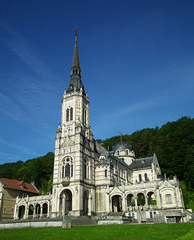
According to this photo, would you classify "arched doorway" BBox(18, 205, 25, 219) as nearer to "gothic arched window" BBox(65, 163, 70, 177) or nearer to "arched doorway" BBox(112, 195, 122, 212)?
"gothic arched window" BBox(65, 163, 70, 177)

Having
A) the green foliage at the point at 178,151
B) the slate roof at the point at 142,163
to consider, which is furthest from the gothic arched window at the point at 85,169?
the slate roof at the point at 142,163

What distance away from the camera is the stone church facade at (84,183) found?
128ft

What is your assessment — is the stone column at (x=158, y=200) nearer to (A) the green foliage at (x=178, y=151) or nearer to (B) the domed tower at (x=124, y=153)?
(A) the green foliage at (x=178, y=151)

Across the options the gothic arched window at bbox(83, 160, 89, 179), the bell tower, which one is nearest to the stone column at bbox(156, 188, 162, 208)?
the bell tower

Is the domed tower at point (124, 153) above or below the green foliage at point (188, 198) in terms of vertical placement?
above

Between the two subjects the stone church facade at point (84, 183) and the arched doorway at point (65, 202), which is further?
the arched doorway at point (65, 202)

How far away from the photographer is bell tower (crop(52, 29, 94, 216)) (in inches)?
1603

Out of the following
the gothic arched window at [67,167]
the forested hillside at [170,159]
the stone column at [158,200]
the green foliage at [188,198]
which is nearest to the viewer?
the stone column at [158,200]

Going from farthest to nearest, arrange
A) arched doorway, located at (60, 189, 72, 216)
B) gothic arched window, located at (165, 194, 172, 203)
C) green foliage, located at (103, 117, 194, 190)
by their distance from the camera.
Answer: green foliage, located at (103, 117, 194, 190), arched doorway, located at (60, 189, 72, 216), gothic arched window, located at (165, 194, 172, 203)

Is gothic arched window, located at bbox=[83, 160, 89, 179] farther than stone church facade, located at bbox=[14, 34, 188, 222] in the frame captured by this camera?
Yes

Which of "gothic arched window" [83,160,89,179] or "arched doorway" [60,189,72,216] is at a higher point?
"gothic arched window" [83,160,89,179]

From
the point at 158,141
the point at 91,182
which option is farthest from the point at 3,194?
the point at 158,141

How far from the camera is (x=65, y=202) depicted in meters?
43.5

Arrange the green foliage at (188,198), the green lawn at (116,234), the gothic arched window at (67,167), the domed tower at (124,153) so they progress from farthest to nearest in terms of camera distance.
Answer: the domed tower at (124,153) < the green foliage at (188,198) < the gothic arched window at (67,167) < the green lawn at (116,234)
